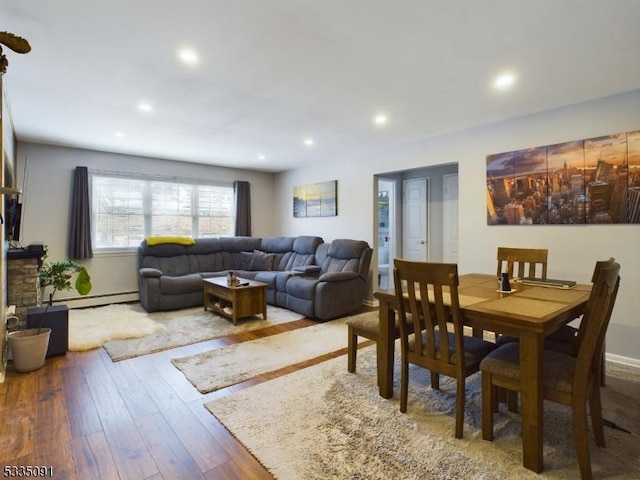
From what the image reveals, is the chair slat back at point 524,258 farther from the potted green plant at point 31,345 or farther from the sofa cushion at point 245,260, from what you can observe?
the sofa cushion at point 245,260

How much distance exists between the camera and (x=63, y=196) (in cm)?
505

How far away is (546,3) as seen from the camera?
185cm

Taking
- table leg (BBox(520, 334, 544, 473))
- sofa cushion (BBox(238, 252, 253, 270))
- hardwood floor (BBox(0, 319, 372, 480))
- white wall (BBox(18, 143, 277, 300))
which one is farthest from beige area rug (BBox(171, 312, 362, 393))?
white wall (BBox(18, 143, 277, 300))

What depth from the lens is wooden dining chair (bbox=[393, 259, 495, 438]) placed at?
1919mm

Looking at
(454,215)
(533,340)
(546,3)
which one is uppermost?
(546,3)

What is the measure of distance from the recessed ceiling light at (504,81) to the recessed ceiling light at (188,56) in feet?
7.55

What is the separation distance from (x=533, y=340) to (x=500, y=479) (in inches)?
26.3

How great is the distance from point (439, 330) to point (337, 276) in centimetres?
252

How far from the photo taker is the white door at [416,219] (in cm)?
578

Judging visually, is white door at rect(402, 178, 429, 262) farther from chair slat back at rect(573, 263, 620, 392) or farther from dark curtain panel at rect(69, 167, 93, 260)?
dark curtain panel at rect(69, 167, 93, 260)

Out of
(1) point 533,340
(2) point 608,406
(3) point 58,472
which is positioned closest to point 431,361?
(1) point 533,340

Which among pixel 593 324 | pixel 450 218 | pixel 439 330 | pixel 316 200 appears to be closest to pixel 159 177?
pixel 316 200

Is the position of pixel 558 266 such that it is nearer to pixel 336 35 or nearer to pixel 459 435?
pixel 459 435

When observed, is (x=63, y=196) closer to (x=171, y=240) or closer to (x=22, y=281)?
(x=171, y=240)
